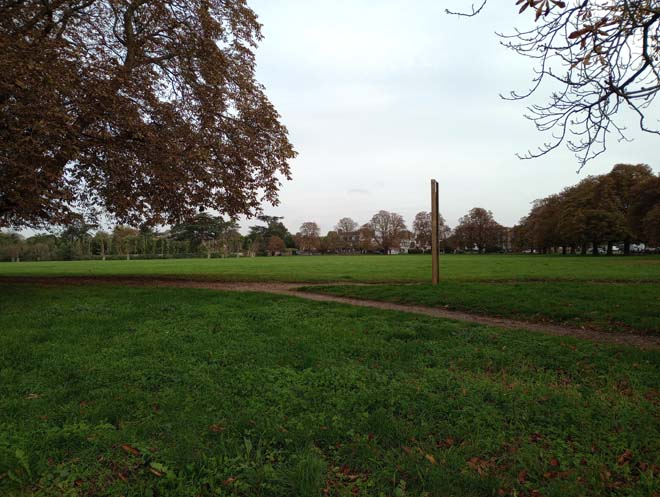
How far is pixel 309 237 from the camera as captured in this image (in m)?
126

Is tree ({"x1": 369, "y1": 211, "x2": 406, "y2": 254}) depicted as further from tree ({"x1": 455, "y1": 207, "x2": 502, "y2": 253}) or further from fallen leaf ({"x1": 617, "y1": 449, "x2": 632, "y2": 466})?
fallen leaf ({"x1": 617, "y1": 449, "x2": 632, "y2": 466})

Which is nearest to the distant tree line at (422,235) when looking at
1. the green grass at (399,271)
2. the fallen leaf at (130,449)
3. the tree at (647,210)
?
the tree at (647,210)

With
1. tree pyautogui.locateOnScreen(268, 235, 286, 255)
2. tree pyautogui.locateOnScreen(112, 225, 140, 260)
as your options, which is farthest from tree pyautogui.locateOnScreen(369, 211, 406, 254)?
tree pyautogui.locateOnScreen(112, 225, 140, 260)

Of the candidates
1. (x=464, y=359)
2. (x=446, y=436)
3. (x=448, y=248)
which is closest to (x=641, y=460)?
(x=446, y=436)

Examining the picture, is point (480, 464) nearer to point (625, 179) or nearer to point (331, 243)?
point (625, 179)

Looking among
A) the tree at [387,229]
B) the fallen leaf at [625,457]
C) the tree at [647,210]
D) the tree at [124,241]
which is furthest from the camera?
the tree at [387,229]

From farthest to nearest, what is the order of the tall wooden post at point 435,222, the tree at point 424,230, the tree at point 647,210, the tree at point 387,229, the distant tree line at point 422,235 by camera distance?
the tree at point 387,229, the tree at point 424,230, the distant tree line at point 422,235, the tree at point 647,210, the tall wooden post at point 435,222

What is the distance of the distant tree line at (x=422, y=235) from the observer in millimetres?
49531

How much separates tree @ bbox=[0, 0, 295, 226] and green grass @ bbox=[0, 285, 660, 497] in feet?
16.9

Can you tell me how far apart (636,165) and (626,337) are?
62.5 meters

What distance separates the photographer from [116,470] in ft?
8.69

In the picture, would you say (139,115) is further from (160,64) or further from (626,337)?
(626,337)

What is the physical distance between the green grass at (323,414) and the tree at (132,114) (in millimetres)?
5158

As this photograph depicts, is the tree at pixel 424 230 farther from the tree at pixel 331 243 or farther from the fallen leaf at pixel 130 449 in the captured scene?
the fallen leaf at pixel 130 449
